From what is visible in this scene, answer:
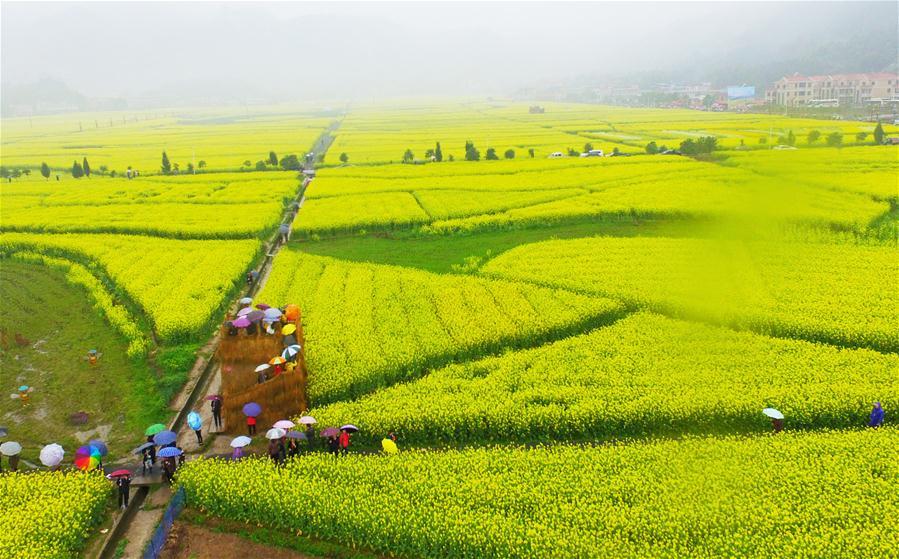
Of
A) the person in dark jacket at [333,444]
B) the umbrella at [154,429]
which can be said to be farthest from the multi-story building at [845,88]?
the umbrella at [154,429]

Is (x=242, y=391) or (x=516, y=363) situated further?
(x=516, y=363)

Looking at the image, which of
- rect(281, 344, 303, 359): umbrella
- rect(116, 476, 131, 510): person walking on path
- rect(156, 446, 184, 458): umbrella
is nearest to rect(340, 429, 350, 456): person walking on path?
rect(281, 344, 303, 359): umbrella

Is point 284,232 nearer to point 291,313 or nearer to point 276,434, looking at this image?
point 291,313

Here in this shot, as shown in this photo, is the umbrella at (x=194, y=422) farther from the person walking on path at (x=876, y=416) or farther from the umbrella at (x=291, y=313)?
the person walking on path at (x=876, y=416)

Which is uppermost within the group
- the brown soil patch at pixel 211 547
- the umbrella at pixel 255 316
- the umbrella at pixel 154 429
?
the umbrella at pixel 255 316

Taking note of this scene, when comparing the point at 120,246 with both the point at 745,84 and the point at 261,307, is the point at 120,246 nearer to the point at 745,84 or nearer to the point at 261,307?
the point at 261,307

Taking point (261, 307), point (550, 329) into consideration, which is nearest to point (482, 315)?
point (550, 329)
